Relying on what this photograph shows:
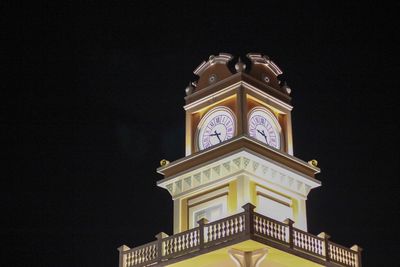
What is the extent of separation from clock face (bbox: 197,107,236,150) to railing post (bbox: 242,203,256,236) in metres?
4.36

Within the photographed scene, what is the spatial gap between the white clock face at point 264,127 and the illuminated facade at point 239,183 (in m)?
0.03

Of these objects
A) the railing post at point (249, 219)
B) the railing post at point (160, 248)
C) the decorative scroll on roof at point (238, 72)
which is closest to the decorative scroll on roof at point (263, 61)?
the decorative scroll on roof at point (238, 72)

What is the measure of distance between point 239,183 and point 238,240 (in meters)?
3.40

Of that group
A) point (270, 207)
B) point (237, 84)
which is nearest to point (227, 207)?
point (270, 207)

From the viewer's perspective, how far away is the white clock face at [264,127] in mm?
32438

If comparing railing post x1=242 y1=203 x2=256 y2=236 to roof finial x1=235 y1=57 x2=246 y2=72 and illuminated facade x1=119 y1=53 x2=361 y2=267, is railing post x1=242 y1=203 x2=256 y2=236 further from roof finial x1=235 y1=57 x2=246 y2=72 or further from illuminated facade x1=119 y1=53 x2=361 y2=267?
roof finial x1=235 y1=57 x2=246 y2=72

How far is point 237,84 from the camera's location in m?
32.5

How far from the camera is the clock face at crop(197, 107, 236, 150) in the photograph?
106 feet

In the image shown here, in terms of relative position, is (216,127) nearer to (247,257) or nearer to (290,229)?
(290,229)

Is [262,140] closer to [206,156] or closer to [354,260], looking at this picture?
[206,156]

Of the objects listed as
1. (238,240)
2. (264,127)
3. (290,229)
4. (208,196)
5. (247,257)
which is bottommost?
(247,257)

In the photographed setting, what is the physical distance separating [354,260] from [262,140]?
4.91 m

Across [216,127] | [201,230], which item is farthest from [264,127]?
[201,230]

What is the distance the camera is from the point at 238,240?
92.4 feet
